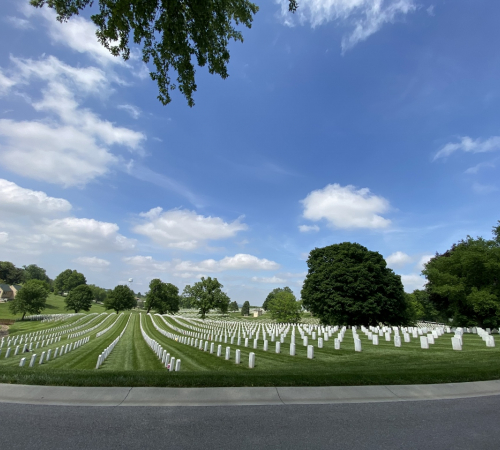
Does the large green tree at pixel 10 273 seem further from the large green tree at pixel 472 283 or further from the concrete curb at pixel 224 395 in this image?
the large green tree at pixel 472 283

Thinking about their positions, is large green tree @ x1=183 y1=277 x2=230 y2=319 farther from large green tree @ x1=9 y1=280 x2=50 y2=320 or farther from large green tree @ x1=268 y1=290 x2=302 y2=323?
large green tree @ x1=9 y1=280 x2=50 y2=320

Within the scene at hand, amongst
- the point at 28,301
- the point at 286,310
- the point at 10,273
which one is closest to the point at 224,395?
the point at 286,310

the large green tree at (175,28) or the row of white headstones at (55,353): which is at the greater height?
the large green tree at (175,28)

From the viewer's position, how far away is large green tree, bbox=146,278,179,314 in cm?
8994

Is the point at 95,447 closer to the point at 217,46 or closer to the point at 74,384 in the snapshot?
the point at 74,384

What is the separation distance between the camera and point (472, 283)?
32.1m

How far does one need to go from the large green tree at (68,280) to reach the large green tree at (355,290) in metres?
133

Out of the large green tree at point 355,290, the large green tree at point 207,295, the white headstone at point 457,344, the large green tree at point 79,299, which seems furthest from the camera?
the large green tree at point 79,299

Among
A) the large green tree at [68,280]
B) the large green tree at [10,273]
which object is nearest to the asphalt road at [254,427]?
the large green tree at [68,280]

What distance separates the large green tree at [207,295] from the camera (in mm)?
71250

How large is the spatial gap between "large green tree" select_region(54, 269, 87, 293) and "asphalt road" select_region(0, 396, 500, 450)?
15546 cm

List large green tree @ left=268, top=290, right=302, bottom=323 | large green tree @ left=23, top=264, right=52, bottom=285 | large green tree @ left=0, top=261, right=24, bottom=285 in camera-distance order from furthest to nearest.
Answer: large green tree @ left=23, top=264, right=52, bottom=285 → large green tree @ left=0, top=261, right=24, bottom=285 → large green tree @ left=268, top=290, right=302, bottom=323

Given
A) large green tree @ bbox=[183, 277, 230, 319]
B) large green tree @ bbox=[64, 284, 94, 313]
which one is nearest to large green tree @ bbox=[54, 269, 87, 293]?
large green tree @ bbox=[64, 284, 94, 313]

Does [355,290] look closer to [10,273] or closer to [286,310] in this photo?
[286,310]
